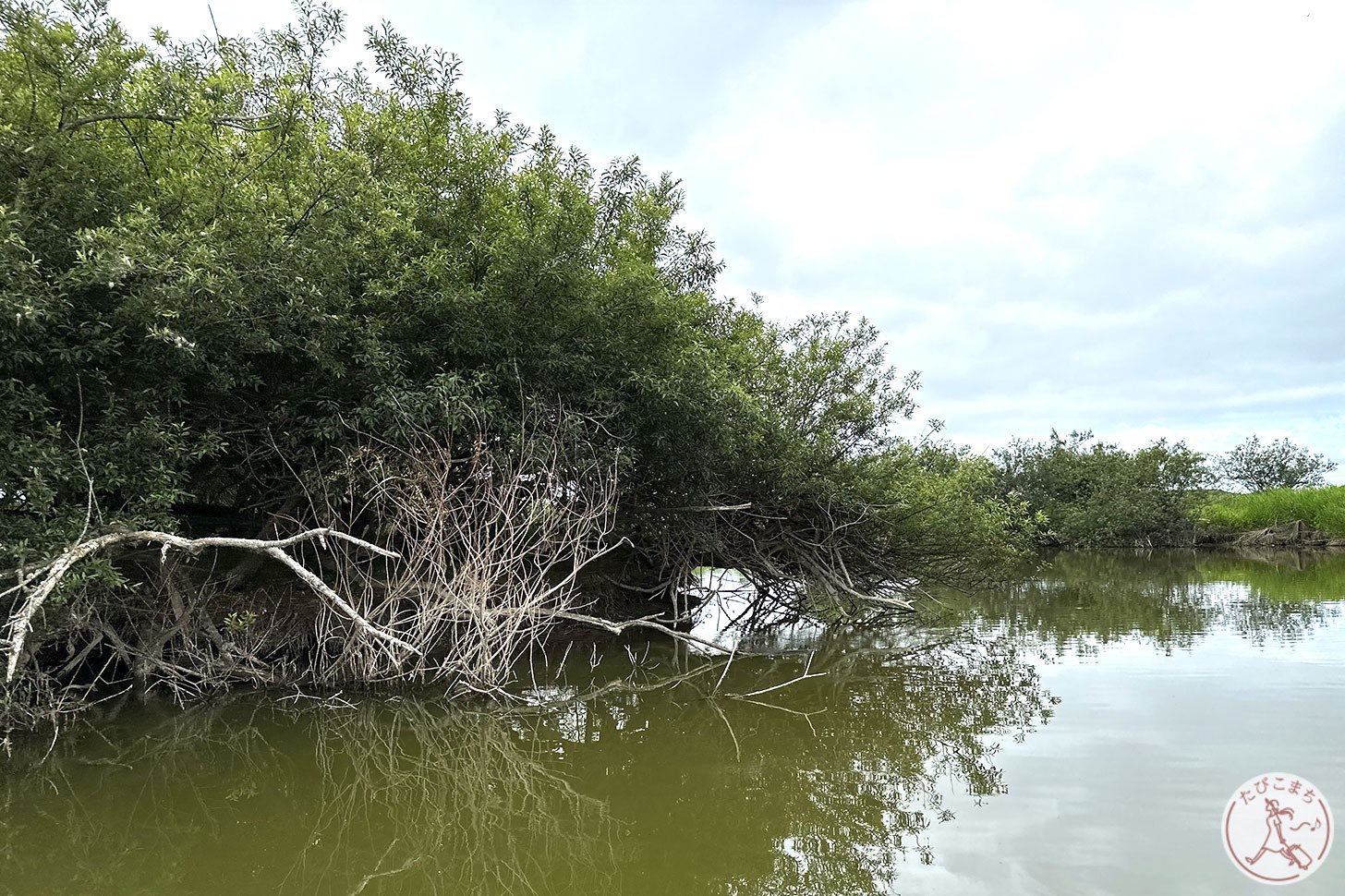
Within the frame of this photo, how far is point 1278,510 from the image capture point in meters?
27.1

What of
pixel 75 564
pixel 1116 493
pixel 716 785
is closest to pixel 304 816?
pixel 716 785

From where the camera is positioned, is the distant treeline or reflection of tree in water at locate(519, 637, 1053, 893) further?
the distant treeline

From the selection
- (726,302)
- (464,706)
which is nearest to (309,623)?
(464,706)

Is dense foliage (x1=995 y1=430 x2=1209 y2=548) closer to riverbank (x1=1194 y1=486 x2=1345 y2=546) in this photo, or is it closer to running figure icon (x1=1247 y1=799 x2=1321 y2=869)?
riverbank (x1=1194 y1=486 x2=1345 y2=546)

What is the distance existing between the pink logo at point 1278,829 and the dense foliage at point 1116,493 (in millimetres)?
24470

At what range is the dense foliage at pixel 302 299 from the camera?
4926mm

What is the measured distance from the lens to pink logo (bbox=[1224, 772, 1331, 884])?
339 centimetres

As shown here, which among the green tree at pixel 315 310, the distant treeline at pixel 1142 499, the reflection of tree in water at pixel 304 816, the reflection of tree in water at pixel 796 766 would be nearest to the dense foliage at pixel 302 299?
the green tree at pixel 315 310

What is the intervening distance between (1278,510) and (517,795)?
3147 cm

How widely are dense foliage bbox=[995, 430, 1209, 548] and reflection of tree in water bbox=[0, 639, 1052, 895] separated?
23995 millimetres

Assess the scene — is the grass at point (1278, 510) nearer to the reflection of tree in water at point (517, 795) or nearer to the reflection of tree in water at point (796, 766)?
the reflection of tree in water at point (796, 766)

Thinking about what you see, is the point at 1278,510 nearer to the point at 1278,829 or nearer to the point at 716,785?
the point at 1278,829

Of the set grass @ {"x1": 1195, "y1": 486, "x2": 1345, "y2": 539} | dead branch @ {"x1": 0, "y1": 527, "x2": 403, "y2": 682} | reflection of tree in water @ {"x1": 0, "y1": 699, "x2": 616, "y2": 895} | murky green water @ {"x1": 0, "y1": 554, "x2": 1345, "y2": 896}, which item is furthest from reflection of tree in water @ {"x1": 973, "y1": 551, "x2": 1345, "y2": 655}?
dead branch @ {"x1": 0, "y1": 527, "x2": 403, "y2": 682}

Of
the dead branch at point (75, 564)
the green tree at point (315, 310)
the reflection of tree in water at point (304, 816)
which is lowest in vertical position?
the reflection of tree in water at point (304, 816)
